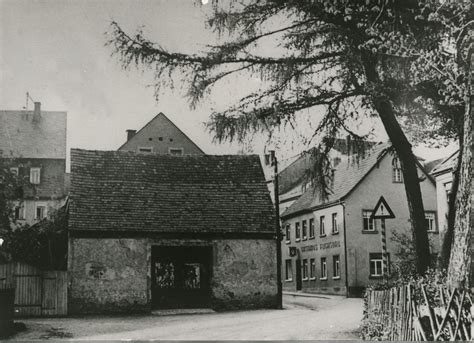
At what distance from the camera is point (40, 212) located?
21734 mm

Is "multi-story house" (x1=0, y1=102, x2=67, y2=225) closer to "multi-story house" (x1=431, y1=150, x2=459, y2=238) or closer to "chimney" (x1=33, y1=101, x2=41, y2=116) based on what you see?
"chimney" (x1=33, y1=101, x2=41, y2=116)

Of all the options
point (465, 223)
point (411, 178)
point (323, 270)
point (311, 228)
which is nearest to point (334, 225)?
point (323, 270)

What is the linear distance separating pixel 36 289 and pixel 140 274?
3.04 m

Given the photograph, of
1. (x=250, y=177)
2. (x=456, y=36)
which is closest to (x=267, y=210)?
(x=250, y=177)

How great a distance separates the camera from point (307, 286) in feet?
116

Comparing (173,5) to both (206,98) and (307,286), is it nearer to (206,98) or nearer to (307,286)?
(206,98)

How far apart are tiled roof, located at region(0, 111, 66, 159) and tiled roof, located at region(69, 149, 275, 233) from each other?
14.6 feet

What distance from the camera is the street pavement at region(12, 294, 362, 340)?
12625mm

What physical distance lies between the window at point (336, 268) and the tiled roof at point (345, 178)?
2651 mm

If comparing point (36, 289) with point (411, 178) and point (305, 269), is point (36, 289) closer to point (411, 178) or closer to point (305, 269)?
point (411, 178)

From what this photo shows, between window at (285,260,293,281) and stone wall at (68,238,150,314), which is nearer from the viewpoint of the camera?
stone wall at (68,238,150,314)

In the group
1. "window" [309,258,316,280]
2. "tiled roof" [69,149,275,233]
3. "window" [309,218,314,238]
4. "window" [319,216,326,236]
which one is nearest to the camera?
"tiled roof" [69,149,275,233]

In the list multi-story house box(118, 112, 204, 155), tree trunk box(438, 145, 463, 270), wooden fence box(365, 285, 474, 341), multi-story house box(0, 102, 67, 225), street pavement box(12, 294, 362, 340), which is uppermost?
multi-story house box(118, 112, 204, 155)

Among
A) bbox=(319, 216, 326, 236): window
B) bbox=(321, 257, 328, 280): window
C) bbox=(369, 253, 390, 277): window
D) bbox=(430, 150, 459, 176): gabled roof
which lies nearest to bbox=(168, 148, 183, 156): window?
bbox=(430, 150, 459, 176): gabled roof
